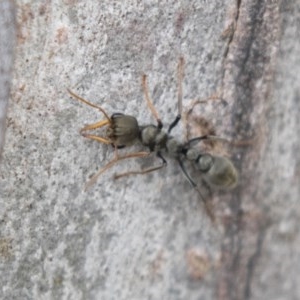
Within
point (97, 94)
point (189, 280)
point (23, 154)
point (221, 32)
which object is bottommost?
point (189, 280)

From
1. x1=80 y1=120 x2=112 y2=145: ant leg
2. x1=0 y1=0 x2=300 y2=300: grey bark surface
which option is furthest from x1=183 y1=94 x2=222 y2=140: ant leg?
x1=80 y1=120 x2=112 y2=145: ant leg

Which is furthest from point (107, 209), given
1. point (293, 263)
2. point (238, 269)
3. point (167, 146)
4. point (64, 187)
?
point (293, 263)

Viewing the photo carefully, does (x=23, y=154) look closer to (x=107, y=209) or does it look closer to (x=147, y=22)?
(x=107, y=209)

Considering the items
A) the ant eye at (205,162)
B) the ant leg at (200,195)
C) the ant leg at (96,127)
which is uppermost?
the ant leg at (96,127)

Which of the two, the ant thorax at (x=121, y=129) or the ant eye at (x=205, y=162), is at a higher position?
the ant thorax at (x=121, y=129)

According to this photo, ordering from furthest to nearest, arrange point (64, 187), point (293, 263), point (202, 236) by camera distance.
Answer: point (64, 187) → point (202, 236) → point (293, 263)

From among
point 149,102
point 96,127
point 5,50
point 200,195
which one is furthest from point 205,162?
point 5,50

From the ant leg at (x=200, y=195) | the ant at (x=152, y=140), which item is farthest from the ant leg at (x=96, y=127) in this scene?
the ant leg at (x=200, y=195)

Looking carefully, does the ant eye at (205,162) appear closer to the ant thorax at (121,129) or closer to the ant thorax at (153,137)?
the ant thorax at (153,137)

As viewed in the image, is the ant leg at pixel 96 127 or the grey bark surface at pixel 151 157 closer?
the grey bark surface at pixel 151 157
